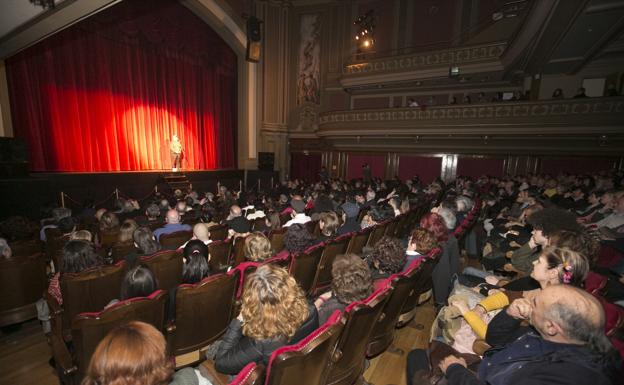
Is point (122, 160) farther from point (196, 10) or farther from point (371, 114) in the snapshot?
point (371, 114)

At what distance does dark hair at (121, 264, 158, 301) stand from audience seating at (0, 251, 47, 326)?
1.78m

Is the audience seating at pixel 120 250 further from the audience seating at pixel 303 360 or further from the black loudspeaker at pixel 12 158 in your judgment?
the black loudspeaker at pixel 12 158

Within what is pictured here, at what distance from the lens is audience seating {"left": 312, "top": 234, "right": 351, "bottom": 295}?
320cm

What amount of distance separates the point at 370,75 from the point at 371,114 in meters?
1.92

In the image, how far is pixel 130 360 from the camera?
3.14 ft

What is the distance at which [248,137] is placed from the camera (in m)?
15.0

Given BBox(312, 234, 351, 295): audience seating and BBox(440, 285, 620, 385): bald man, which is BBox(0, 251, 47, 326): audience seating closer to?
BBox(312, 234, 351, 295): audience seating

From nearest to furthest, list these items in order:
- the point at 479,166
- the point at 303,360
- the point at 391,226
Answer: the point at 303,360 → the point at 391,226 → the point at 479,166

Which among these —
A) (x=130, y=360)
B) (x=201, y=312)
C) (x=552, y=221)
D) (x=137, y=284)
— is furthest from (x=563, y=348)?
(x=137, y=284)

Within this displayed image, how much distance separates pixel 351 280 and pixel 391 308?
0.49 meters

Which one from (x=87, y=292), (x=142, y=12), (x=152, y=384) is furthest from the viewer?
(x=142, y=12)

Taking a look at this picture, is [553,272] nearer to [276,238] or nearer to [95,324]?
[95,324]

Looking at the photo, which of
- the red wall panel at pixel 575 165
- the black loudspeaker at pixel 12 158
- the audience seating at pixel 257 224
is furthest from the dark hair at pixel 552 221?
the red wall panel at pixel 575 165

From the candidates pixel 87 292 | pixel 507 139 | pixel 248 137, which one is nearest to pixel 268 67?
pixel 248 137
